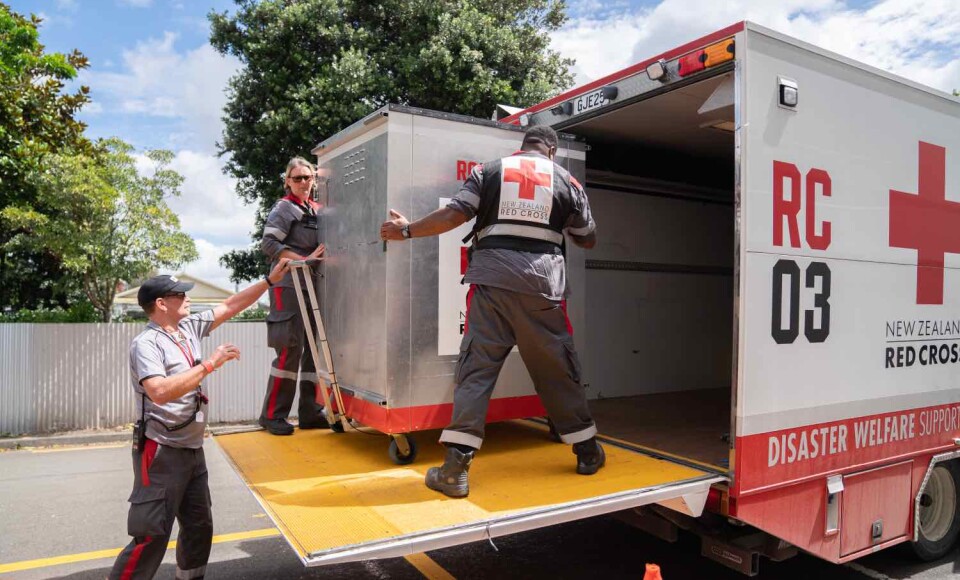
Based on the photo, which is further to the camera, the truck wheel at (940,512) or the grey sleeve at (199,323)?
the truck wheel at (940,512)

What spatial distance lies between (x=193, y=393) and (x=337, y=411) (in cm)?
115

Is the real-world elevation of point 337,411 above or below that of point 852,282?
below

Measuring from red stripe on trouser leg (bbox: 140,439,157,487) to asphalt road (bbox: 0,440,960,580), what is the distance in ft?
4.59

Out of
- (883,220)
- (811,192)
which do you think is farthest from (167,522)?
(883,220)

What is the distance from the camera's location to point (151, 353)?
3.28 metres

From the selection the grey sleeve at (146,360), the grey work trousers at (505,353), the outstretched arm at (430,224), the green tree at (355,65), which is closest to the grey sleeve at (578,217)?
the grey work trousers at (505,353)

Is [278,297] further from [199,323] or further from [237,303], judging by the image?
[199,323]

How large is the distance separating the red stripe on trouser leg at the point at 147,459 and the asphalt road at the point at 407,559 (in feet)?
4.59

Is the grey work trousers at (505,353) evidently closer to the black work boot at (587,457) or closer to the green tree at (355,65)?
the black work boot at (587,457)

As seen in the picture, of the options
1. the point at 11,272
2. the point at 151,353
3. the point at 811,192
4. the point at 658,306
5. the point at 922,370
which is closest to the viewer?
the point at 151,353

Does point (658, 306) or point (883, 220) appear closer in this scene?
point (883, 220)

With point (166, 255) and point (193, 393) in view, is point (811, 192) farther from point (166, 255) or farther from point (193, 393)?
point (166, 255)

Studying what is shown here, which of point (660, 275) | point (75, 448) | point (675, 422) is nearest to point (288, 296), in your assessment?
point (675, 422)

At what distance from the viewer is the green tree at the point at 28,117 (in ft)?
34.3
